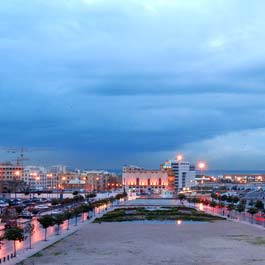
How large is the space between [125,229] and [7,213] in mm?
14356

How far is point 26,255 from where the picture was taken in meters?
29.0

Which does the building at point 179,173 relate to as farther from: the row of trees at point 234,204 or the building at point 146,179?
the row of trees at point 234,204

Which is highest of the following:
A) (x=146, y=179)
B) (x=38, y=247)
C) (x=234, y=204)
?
(x=146, y=179)

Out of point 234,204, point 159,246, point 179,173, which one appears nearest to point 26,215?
point 159,246

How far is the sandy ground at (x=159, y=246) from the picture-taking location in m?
27.8

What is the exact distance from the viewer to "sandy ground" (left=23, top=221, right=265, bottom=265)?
91.1 ft

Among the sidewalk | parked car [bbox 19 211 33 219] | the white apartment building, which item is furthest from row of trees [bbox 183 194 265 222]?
the white apartment building

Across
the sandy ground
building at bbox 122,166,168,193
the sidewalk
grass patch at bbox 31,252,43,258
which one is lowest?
the sandy ground

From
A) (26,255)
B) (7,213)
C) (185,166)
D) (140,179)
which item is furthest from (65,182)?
(26,255)

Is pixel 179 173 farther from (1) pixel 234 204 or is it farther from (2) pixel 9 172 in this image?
(1) pixel 234 204

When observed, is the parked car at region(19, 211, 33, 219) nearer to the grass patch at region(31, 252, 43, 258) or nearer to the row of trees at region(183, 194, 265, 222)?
the row of trees at region(183, 194, 265, 222)

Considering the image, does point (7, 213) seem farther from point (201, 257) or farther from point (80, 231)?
point (201, 257)

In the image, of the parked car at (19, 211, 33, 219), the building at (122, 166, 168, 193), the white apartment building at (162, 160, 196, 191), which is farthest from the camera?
the white apartment building at (162, 160, 196, 191)

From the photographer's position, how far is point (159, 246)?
110 feet
